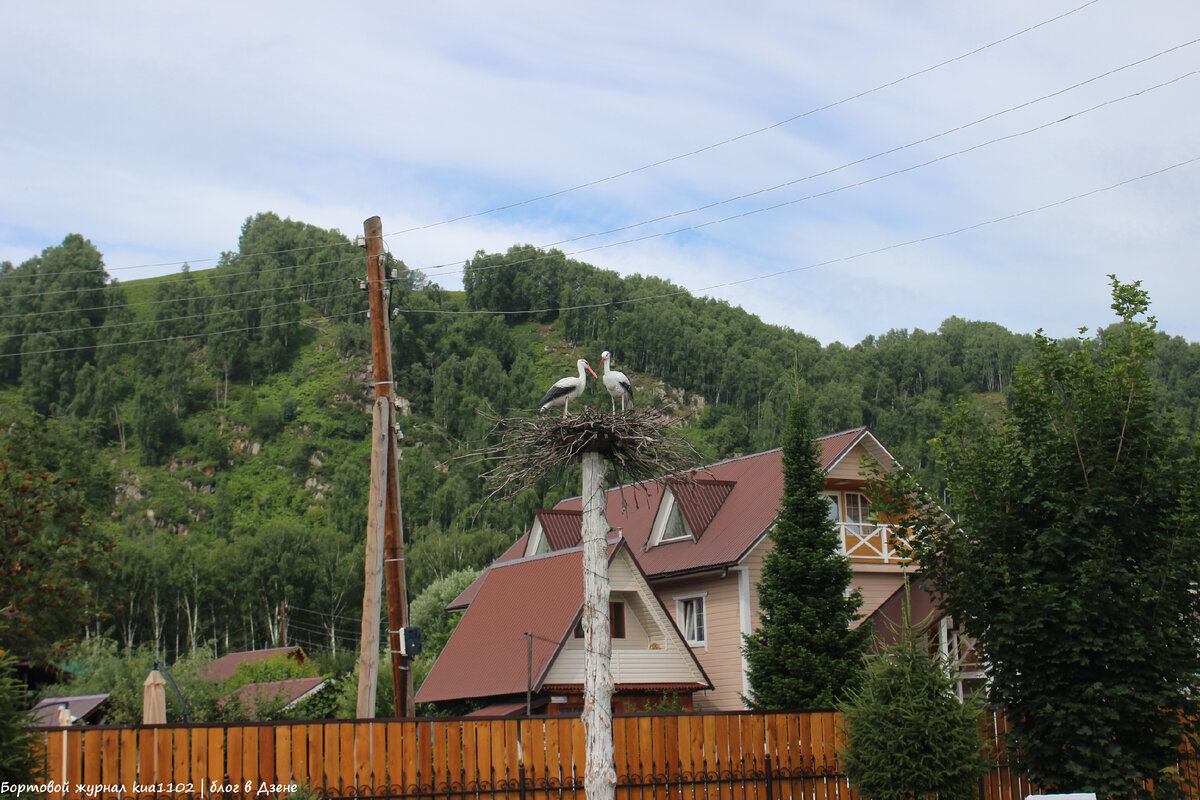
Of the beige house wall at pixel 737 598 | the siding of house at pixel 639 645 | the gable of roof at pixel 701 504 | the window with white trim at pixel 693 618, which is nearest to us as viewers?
the siding of house at pixel 639 645

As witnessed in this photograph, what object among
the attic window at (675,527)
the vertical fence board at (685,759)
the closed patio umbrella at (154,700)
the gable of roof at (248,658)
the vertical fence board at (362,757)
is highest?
the attic window at (675,527)

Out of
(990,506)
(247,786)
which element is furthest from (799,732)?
(247,786)

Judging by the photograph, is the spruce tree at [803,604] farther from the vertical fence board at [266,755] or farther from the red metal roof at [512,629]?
the vertical fence board at [266,755]

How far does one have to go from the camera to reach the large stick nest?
30.5 feet

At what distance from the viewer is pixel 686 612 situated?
1067 inches

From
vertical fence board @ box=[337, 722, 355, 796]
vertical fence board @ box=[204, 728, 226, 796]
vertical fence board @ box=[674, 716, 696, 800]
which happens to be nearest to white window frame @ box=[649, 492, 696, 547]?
vertical fence board @ box=[674, 716, 696, 800]

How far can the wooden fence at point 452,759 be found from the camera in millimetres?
9188

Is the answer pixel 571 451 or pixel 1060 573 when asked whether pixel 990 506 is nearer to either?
pixel 1060 573

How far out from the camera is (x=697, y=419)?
281ft

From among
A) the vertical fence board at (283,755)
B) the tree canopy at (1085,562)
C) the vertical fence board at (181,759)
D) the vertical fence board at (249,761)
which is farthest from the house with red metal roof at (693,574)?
the vertical fence board at (181,759)

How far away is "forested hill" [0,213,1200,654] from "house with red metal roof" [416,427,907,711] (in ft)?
40.9

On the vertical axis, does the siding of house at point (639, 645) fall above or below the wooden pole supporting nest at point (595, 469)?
below

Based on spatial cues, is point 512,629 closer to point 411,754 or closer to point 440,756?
point 440,756

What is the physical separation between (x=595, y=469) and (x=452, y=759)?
3.55 meters
